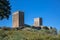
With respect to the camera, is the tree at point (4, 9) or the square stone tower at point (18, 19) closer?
the tree at point (4, 9)

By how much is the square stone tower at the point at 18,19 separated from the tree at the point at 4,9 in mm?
12683

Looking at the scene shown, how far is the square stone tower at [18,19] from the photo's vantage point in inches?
2032

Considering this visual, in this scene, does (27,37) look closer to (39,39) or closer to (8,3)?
(39,39)

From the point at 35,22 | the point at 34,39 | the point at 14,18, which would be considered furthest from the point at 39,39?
the point at 35,22

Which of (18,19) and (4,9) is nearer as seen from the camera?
(4,9)

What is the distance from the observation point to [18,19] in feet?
175

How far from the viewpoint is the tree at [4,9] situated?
123 ft

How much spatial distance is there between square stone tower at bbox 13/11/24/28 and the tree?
12.7m

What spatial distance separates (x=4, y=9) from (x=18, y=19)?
1562 cm

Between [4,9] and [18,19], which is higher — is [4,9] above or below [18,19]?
above

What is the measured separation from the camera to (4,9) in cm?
3788

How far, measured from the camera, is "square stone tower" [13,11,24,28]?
51.6m

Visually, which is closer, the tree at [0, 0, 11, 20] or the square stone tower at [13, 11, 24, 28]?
the tree at [0, 0, 11, 20]

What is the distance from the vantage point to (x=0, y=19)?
3706 cm
